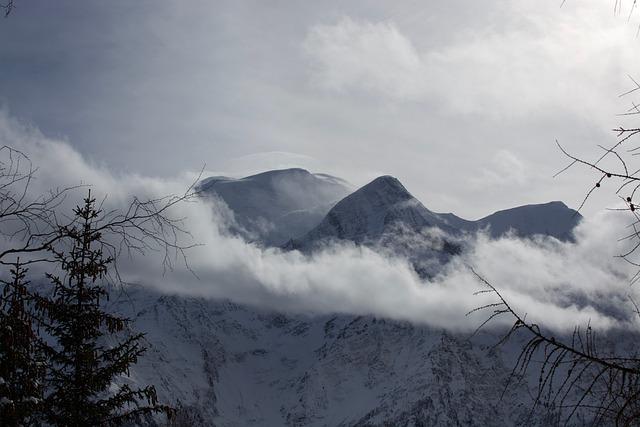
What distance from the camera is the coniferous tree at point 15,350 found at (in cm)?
713

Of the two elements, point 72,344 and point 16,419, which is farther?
point 72,344

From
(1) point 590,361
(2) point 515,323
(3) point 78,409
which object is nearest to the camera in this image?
(1) point 590,361

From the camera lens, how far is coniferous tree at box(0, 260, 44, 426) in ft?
23.4

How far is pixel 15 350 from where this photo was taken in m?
7.53

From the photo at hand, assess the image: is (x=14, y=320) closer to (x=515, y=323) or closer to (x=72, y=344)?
(x=515, y=323)

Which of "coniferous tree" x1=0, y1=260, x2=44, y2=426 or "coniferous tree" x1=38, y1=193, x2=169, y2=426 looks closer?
"coniferous tree" x1=0, y1=260, x2=44, y2=426

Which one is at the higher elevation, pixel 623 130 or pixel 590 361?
pixel 623 130

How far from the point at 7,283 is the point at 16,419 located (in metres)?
2.79

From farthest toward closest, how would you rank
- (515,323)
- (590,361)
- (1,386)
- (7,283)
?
(1,386), (7,283), (515,323), (590,361)

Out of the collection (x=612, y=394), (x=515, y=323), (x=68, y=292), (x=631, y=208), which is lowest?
(x=612, y=394)

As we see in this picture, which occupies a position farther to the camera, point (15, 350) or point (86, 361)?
point (86, 361)

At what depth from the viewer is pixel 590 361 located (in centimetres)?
446

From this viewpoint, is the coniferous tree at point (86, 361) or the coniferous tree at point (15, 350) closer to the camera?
the coniferous tree at point (15, 350)

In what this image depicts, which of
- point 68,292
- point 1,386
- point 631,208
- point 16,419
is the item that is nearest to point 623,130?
point 631,208
